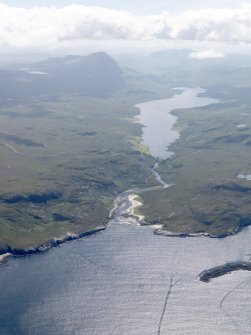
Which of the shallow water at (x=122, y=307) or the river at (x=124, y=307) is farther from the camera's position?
the shallow water at (x=122, y=307)

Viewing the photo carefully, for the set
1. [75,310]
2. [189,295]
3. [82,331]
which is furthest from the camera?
[189,295]

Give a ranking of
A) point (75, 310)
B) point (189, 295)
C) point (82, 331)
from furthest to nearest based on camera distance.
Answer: point (189, 295), point (75, 310), point (82, 331)

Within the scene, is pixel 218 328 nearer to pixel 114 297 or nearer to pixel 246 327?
pixel 246 327

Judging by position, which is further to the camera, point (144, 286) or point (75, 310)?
point (144, 286)

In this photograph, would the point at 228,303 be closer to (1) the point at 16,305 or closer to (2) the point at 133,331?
(2) the point at 133,331

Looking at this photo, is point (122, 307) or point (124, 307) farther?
point (124, 307)

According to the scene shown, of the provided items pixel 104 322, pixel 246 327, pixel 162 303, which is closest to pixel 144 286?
pixel 162 303

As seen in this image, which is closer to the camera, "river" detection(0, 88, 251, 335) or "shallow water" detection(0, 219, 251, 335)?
"river" detection(0, 88, 251, 335)

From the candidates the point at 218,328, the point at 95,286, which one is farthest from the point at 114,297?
the point at 218,328

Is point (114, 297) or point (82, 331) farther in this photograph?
point (114, 297)
